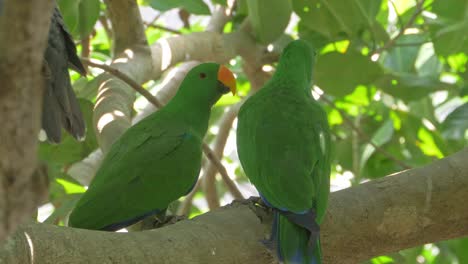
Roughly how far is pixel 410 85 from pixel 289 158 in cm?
127

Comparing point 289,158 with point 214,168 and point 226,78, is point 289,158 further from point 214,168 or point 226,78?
point 214,168

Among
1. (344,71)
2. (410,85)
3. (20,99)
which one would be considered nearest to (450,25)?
(410,85)

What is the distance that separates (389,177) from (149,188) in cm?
58

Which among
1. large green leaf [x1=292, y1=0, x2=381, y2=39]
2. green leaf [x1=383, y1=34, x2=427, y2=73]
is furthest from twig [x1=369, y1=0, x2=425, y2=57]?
green leaf [x1=383, y1=34, x2=427, y2=73]

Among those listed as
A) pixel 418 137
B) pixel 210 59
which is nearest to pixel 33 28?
pixel 210 59

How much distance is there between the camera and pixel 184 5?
8.54 feet

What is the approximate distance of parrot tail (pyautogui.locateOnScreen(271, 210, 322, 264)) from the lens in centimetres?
145

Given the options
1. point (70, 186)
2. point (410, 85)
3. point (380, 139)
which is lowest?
point (380, 139)

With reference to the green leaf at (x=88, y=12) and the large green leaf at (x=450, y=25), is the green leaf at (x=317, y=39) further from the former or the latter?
the green leaf at (x=88, y=12)

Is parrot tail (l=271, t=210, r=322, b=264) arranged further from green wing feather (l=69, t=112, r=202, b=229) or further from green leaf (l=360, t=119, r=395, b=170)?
green leaf (l=360, t=119, r=395, b=170)

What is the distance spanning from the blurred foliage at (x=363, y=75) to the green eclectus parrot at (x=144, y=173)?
180 millimetres

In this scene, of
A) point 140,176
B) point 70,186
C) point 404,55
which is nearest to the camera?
point 140,176

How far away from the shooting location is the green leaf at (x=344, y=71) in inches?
99.5

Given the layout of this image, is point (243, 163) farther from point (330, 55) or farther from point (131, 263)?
point (330, 55)
